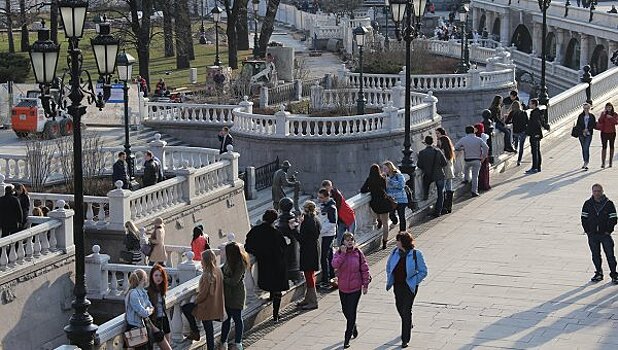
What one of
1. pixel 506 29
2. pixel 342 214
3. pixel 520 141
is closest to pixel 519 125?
pixel 520 141

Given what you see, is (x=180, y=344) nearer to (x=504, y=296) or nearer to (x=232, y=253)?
(x=232, y=253)

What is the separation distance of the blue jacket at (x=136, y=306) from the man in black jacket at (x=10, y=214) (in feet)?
26.9

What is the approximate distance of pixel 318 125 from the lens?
37.1m

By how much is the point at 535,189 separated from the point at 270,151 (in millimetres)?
12166

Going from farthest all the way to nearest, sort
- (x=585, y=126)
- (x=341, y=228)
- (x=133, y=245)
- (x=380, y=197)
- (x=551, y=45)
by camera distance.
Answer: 1. (x=551, y=45)
2. (x=585, y=126)
3. (x=133, y=245)
4. (x=380, y=197)
5. (x=341, y=228)

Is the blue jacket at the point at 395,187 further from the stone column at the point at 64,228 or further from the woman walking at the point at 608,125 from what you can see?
the woman walking at the point at 608,125

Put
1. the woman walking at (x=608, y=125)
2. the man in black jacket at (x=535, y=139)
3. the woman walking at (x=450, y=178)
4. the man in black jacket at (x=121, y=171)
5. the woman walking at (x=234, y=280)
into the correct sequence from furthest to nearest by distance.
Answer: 1. the man in black jacket at (x=535, y=139)
2. the woman walking at (x=608, y=125)
3. the man in black jacket at (x=121, y=171)
4. the woman walking at (x=450, y=178)
5. the woman walking at (x=234, y=280)

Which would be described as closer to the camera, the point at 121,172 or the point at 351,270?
the point at 351,270

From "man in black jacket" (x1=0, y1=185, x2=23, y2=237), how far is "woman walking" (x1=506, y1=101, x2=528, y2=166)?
11300mm

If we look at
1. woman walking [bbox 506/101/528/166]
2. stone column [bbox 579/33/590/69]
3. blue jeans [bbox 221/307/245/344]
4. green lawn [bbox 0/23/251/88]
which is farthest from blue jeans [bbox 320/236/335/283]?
stone column [bbox 579/33/590/69]

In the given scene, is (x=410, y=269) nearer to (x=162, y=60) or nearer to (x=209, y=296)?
(x=209, y=296)

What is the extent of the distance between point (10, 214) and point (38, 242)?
65cm

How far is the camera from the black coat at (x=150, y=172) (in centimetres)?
2689

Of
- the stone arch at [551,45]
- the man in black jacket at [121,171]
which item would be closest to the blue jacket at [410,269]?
the man in black jacket at [121,171]
